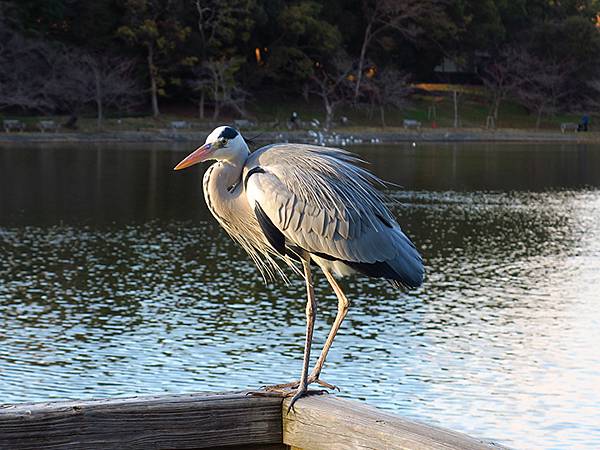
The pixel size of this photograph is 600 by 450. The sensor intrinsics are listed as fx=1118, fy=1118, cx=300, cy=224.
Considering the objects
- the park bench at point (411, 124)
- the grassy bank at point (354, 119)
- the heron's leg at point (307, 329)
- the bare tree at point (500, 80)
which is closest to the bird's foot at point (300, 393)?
the heron's leg at point (307, 329)

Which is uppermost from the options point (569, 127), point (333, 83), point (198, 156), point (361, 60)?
point (361, 60)

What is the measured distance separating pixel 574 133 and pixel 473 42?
8.09 meters

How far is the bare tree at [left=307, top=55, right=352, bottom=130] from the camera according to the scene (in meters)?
54.5

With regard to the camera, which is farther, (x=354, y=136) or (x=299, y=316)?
(x=354, y=136)

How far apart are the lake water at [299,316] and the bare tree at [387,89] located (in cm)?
3071

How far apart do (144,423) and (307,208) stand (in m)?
1.22

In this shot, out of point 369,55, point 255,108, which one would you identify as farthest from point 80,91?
point 369,55

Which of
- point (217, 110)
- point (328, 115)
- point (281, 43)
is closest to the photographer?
point (217, 110)

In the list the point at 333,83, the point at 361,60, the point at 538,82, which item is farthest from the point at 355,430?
the point at 538,82

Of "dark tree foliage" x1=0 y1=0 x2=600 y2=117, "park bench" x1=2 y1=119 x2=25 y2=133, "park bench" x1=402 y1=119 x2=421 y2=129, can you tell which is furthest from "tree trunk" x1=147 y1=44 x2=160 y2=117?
"park bench" x1=402 y1=119 x2=421 y2=129

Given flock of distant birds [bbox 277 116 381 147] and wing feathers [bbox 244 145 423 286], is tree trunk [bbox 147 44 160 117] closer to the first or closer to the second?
flock of distant birds [bbox 277 116 381 147]

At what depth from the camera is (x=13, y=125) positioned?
44500 millimetres

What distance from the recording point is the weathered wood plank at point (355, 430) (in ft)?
9.68

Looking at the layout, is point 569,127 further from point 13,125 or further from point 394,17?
point 13,125
